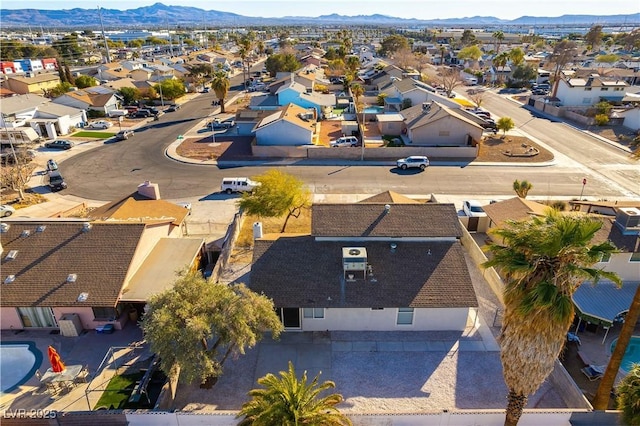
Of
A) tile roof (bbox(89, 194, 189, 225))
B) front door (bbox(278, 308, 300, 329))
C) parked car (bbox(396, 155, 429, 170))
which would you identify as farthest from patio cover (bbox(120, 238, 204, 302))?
parked car (bbox(396, 155, 429, 170))

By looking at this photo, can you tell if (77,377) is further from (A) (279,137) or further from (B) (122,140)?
(B) (122,140)

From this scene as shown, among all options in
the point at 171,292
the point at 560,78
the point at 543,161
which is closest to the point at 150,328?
the point at 171,292

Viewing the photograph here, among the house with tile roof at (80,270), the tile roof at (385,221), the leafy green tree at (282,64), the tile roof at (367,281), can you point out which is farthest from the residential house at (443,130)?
the leafy green tree at (282,64)

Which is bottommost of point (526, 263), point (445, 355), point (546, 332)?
point (445, 355)

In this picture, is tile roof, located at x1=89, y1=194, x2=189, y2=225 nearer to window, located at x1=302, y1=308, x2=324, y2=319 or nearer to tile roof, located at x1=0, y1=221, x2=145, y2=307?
tile roof, located at x1=0, y1=221, x2=145, y2=307

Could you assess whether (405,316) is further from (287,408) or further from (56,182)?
(56,182)

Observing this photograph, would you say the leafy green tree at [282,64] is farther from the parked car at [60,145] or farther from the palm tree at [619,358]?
the palm tree at [619,358]
